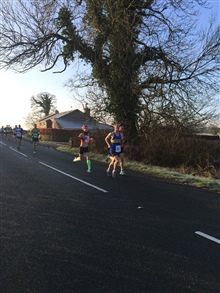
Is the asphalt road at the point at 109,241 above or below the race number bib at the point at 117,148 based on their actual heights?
below

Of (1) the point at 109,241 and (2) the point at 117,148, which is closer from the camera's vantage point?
(1) the point at 109,241

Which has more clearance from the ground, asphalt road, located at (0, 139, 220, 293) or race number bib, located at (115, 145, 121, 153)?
race number bib, located at (115, 145, 121, 153)

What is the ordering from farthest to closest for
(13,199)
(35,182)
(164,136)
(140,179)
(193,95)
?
(193,95), (164,136), (140,179), (35,182), (13,199)

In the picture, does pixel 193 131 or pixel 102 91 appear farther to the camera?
pixel 102 91

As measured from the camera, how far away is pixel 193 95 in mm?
16516

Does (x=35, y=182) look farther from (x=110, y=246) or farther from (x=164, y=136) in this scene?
(x=164, y=136)

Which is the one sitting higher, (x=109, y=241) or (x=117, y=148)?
(x=117, y=148)

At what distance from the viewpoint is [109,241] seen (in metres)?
4.24

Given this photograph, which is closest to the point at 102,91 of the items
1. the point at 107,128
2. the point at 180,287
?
the point at 107,128

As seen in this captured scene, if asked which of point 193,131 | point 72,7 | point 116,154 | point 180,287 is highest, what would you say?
point 72,7

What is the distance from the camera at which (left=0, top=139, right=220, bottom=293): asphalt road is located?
313cm

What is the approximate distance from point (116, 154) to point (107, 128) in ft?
33.1

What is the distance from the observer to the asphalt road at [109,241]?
3.13 m

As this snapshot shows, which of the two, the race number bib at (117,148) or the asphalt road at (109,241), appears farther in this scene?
the race number bib at (117,148)
